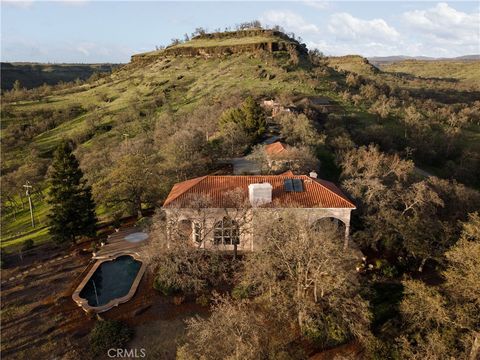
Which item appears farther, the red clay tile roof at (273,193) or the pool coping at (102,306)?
the red clay tile roof at (273,193)

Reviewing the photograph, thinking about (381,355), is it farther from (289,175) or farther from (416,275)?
(289,175)

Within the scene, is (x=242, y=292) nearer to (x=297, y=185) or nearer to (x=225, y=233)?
(x=225, y=233)

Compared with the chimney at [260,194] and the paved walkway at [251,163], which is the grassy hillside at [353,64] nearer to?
the paved walkway at [251,163]

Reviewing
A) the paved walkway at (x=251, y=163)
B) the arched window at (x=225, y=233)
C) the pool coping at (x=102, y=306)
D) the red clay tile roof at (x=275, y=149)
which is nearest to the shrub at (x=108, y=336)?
the pool coping at (x=102, y=306)

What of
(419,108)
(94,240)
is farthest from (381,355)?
(419,108)

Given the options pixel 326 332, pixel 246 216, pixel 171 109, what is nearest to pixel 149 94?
pixel 171 109

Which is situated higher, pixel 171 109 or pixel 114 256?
pixel 171 109

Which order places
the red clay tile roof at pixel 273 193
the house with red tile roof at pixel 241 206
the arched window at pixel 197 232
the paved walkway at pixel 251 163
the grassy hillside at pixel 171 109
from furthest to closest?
the grassy hillside at pixel 171 109
the paved walkway at pixel 251 163
the red clay tile roof at pixel 273 193
the arched window at pixel 197 232
the house with red tile roof at pixel 241 206
